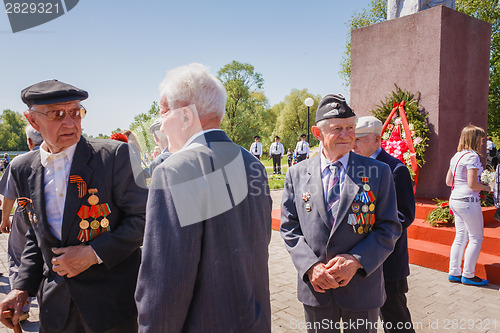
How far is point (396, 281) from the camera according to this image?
2746 millimetres

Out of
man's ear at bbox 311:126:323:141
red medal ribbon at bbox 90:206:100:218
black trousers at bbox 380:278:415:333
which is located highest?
man's ear at bbox 311:126:323:141

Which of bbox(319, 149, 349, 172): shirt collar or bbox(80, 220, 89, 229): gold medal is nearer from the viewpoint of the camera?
bbox(80, 220, 89, 229): gold medal

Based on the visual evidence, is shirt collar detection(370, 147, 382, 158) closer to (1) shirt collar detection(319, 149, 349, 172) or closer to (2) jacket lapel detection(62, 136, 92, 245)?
(1) shirt collar detection(319, 149, 349, 172)

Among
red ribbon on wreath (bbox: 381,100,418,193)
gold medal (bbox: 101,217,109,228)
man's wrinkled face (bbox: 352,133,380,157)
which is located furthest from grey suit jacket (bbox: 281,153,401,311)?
red ribbon on wreath (bbox: 381,100,418,193)

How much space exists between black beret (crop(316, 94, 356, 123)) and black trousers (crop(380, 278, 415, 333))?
4.81 ft

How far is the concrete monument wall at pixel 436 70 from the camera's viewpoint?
6109 millimetres

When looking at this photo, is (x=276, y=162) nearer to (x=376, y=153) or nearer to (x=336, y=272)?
(x=376, y=153)

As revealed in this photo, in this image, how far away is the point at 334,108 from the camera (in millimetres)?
2457

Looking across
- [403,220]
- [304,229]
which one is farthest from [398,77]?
[304,229]

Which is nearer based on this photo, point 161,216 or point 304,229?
point 161,216

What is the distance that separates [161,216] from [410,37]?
6.77m

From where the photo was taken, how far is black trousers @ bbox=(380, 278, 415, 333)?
2676 mm

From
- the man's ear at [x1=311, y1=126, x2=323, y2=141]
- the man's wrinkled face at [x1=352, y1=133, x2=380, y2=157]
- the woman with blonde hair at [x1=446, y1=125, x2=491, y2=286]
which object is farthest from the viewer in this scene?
the woman with blonde hair at [x1=446, y1=125, x2=491, y2=286]

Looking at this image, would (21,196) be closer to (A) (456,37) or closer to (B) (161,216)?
(B) (161,216)
